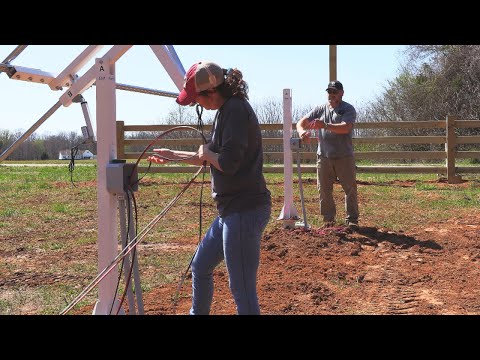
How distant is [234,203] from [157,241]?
476 cm

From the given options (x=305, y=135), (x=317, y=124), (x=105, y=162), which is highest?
(x=317, y=124)

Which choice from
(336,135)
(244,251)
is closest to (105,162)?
(244,251)

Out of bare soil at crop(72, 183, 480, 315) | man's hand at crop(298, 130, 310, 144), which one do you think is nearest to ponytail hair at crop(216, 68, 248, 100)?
bare soil at crop(72, 183, 480, 315)

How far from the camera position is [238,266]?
3.81 metres

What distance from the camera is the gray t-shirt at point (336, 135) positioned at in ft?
27.7

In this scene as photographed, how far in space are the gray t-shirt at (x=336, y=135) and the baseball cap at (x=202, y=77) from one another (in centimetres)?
477

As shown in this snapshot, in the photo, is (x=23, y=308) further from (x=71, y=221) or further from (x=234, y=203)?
(x=71, y=221)

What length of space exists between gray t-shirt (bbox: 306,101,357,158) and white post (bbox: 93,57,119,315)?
4.74m

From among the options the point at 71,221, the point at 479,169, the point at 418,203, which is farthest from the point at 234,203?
the point at 479,169

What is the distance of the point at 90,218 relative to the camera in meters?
10.9

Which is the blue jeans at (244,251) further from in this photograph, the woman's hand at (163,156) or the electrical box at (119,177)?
the electrical box at (119,177)

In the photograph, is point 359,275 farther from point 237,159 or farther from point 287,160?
point 237,159

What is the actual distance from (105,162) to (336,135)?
4957 millimetres

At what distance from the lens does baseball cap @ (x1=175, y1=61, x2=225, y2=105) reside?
3762mm
